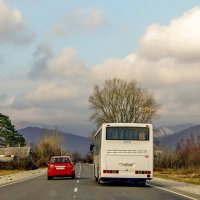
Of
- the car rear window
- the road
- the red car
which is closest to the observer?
the road

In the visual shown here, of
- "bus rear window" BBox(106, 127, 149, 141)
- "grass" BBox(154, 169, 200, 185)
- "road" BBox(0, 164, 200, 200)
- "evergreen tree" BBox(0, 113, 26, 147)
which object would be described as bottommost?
"road" BBox(0, 164, 200, 200)

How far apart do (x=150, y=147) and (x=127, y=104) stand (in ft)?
205

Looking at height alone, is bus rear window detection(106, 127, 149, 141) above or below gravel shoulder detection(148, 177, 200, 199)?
above

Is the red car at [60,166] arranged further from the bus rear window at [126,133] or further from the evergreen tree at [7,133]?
the evergreen tree at [7,133]

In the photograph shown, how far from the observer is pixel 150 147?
29.6 metres

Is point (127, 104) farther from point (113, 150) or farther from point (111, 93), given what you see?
point (113, 150)

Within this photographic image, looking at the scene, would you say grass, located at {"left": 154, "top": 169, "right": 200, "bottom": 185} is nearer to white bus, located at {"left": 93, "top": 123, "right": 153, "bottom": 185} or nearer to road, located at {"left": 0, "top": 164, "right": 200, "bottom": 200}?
white bus, located at {"left": 93, "top": 123, "right": 153, "bottom": 185}

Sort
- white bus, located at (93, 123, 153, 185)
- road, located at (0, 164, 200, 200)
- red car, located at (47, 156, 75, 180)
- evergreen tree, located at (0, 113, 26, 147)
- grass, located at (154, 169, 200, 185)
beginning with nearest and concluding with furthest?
road, located at (0, 164, 200, 200) → white bus, located at (93, 123, 153, 185) → red car, located at (47, 156, 75, 180) → grass, located at (154, 169, 200, 185) → evergreen tree, located at (0, 113, 26, 147)

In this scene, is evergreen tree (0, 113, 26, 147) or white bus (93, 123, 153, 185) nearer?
white bus (93, 123, 153, 185)

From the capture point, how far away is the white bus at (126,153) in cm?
2942

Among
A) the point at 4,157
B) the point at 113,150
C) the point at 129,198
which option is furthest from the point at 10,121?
the point at 129,198

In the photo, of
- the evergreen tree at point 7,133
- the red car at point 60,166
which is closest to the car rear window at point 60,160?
the red car at point 60,166

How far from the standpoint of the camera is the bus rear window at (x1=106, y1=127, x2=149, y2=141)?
29.7 meters

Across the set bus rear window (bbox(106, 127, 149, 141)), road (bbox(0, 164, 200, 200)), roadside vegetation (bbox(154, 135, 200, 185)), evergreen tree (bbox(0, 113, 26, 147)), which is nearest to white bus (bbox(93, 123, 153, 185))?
bus rear window (bbox(106, 127, 149, 141))
